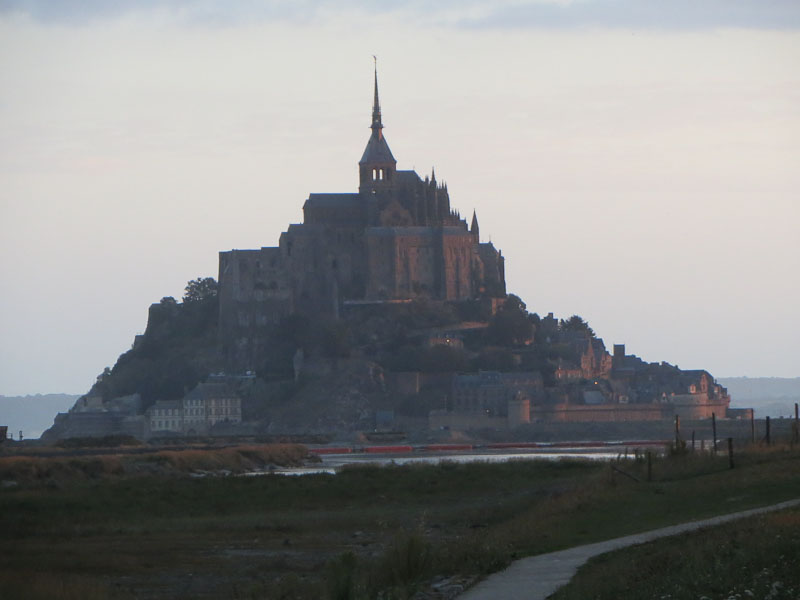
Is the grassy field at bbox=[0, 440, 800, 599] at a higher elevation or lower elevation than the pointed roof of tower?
lower

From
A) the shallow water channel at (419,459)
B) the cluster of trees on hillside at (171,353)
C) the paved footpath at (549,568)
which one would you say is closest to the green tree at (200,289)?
the cluster of trees on hillside at (171,353)

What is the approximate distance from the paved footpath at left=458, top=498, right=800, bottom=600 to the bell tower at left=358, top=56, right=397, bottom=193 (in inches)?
5240

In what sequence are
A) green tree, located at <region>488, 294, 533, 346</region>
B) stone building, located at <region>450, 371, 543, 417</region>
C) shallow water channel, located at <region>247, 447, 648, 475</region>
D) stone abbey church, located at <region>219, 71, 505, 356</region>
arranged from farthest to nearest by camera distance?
green tree, located at <region>488, 294, 533, 346</region>
stone abbey church, located at <region>219, 71, 505, 356</region>
stone building, located at <region>450, 371, 543, 417</region>
shallow water channel, located at <region>247, 447, 648, 475</region>

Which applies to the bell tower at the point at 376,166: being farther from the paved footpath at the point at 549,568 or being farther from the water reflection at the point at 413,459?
the paved footpath at the point at 549,568

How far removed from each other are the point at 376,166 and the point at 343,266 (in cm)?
1350

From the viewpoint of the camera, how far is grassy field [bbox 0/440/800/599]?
23.4 metres

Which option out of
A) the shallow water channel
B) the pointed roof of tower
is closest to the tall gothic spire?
the pointed roof of tower

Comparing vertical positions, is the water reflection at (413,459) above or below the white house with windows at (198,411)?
below

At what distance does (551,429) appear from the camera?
136500 millimetres

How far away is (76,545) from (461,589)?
512 inches

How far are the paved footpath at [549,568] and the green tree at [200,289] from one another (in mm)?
140805

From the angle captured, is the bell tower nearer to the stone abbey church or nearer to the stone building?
the stone abbey church

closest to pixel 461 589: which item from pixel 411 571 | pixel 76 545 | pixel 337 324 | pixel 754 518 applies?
pixel 411 571

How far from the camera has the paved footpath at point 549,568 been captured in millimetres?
20312
